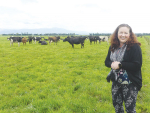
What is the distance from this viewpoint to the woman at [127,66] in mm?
2563

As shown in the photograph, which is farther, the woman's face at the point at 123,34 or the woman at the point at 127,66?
the woman's face at the point at 123,34

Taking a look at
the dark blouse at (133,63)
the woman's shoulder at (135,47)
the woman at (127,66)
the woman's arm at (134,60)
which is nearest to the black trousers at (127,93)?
the woman at (127,66)

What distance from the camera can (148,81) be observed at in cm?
672

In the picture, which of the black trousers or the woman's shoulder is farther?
the black trousers

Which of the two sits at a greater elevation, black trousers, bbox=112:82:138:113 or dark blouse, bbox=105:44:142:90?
dark blouse, bbox=105:44:142:90

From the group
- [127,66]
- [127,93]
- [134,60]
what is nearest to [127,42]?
[134,60]

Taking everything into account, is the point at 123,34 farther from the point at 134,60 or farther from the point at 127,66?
the point at 127,66

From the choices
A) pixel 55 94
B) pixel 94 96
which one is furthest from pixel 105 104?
pixel 55 94

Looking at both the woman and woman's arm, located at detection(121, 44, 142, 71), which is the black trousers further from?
woman's arm, located at detection(121, 44, 142, 71)

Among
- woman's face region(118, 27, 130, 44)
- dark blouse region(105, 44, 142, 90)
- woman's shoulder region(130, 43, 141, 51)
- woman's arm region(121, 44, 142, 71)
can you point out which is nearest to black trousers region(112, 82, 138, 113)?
dark blouse region(105, 44, 142, 90)

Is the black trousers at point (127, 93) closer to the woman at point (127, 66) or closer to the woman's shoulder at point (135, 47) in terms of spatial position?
the woman at point (127, 66)

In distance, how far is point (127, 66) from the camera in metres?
2.56

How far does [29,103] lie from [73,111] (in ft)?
6.56

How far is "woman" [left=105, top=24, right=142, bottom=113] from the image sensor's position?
2563 millimetres
